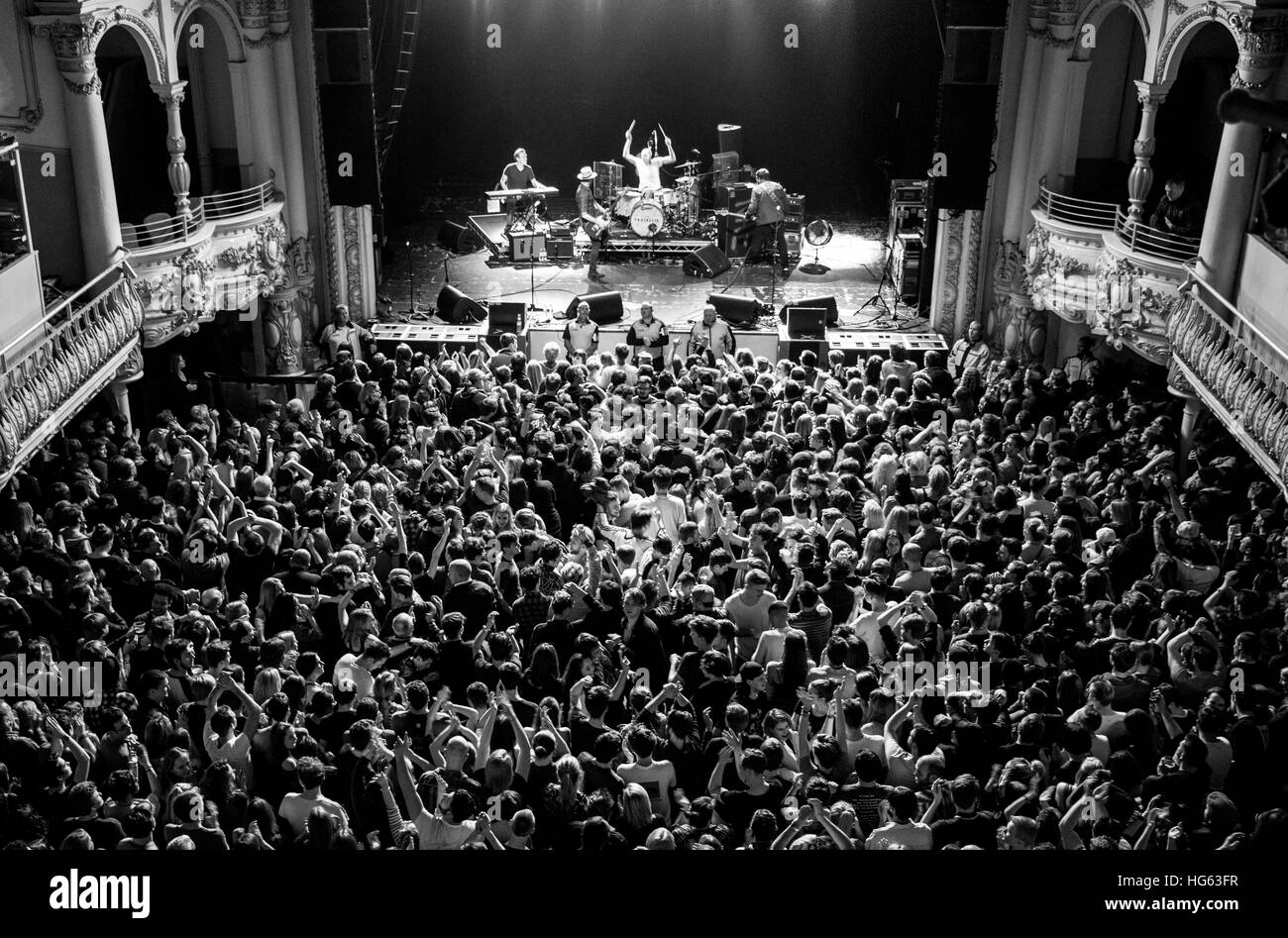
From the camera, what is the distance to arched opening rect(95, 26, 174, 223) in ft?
59.6

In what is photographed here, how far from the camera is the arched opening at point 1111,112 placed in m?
17.5

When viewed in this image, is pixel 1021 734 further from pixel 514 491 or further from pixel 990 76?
pixel 990 76

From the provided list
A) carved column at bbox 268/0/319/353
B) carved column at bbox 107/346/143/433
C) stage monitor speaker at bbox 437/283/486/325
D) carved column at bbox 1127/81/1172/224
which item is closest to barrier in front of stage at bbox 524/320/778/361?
stage monitor speaker at bbox 437/283/486/325

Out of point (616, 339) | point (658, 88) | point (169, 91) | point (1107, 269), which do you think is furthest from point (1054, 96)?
point (169, 91)

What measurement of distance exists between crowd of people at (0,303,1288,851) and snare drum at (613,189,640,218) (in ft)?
27.2

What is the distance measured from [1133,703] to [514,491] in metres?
5.15

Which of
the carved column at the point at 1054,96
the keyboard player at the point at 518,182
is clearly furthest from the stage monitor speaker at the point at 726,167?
the carved column at the point at 1054,96

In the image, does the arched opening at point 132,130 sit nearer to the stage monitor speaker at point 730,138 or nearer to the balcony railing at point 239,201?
the balcony railing at point 239,201

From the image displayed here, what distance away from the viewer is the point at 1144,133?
50.4 ft

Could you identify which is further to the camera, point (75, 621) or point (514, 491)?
point (514, 491)

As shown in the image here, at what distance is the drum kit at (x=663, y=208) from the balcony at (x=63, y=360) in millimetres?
8598

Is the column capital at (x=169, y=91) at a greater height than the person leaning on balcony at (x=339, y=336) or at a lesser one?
greater

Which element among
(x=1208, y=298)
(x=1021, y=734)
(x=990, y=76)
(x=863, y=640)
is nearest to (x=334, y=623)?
(x=863, y=640)

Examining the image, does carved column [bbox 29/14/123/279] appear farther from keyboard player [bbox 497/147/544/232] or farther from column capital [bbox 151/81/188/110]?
keyboard player [bbox 497/147/544/232]
